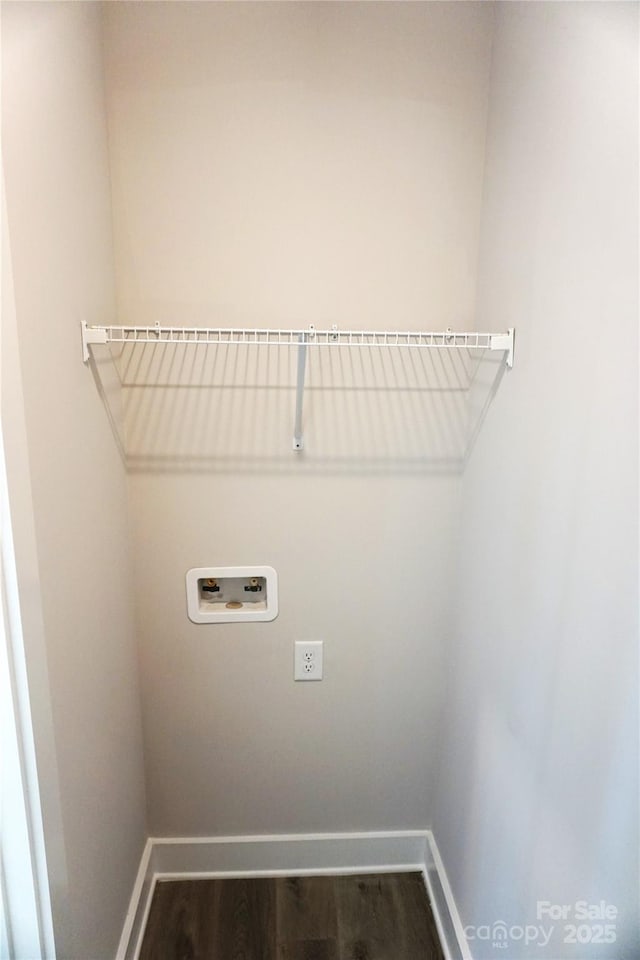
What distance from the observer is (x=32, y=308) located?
97 centimetres

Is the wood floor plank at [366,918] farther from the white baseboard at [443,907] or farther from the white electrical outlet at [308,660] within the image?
the white electrical outlet at [308,660]

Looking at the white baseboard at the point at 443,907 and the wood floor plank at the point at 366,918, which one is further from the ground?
the white baseboard at the point at 443,907

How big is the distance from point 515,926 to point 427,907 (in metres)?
0.68

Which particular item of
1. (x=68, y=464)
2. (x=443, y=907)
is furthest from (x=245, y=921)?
(x=68, y=464)

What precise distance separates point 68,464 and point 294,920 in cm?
152

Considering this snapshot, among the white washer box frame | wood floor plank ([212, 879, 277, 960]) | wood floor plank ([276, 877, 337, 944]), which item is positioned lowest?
wood floor plank ([276, 877, 337, 944])

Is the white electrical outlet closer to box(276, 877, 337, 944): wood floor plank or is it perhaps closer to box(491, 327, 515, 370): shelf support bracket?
box(276, 877, 337, 944): wood floor plank

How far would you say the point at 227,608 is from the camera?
5.52 feet

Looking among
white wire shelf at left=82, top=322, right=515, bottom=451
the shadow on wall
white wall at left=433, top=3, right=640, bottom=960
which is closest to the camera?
white wall at left=433, top=3, right=640, bottom=960

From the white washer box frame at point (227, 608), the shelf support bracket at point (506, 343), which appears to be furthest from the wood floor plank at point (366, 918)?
the shelf support bracket at point (506, 343)

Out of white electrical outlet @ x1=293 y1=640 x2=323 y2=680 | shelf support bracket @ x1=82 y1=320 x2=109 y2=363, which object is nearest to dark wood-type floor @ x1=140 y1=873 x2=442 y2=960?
white electrical outlet @ x1=293 y1=640 x2=323 y2=680

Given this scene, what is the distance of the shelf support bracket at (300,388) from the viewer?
50.7 inches

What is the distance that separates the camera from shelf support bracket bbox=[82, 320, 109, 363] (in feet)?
3.96

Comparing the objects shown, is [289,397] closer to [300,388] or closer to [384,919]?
[300,388]
